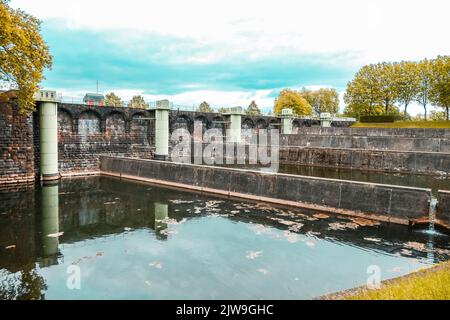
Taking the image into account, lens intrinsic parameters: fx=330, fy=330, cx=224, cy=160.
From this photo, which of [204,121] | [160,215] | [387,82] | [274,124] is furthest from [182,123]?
[387,82]

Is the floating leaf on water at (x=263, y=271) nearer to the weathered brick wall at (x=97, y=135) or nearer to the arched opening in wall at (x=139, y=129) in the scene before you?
the weathered brick wall at (x=97, y=135)

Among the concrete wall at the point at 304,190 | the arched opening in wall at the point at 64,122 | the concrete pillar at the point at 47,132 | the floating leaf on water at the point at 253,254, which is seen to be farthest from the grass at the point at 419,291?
the arched opening in wall at the point at 64,122

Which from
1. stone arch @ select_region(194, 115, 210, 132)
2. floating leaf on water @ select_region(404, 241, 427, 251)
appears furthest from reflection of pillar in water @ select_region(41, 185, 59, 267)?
stone arch @ select_region(194, 115, 210, 132)

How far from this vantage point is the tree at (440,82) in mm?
46906

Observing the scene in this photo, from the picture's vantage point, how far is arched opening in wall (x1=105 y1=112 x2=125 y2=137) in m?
31.7

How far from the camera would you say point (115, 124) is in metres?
32.4

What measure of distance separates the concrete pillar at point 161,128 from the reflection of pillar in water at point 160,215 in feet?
50.9

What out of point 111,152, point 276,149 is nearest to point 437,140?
A: point 276,149

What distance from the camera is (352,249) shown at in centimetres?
1106

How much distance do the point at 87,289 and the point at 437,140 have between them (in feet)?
109

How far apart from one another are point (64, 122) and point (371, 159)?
28500 millimetres
